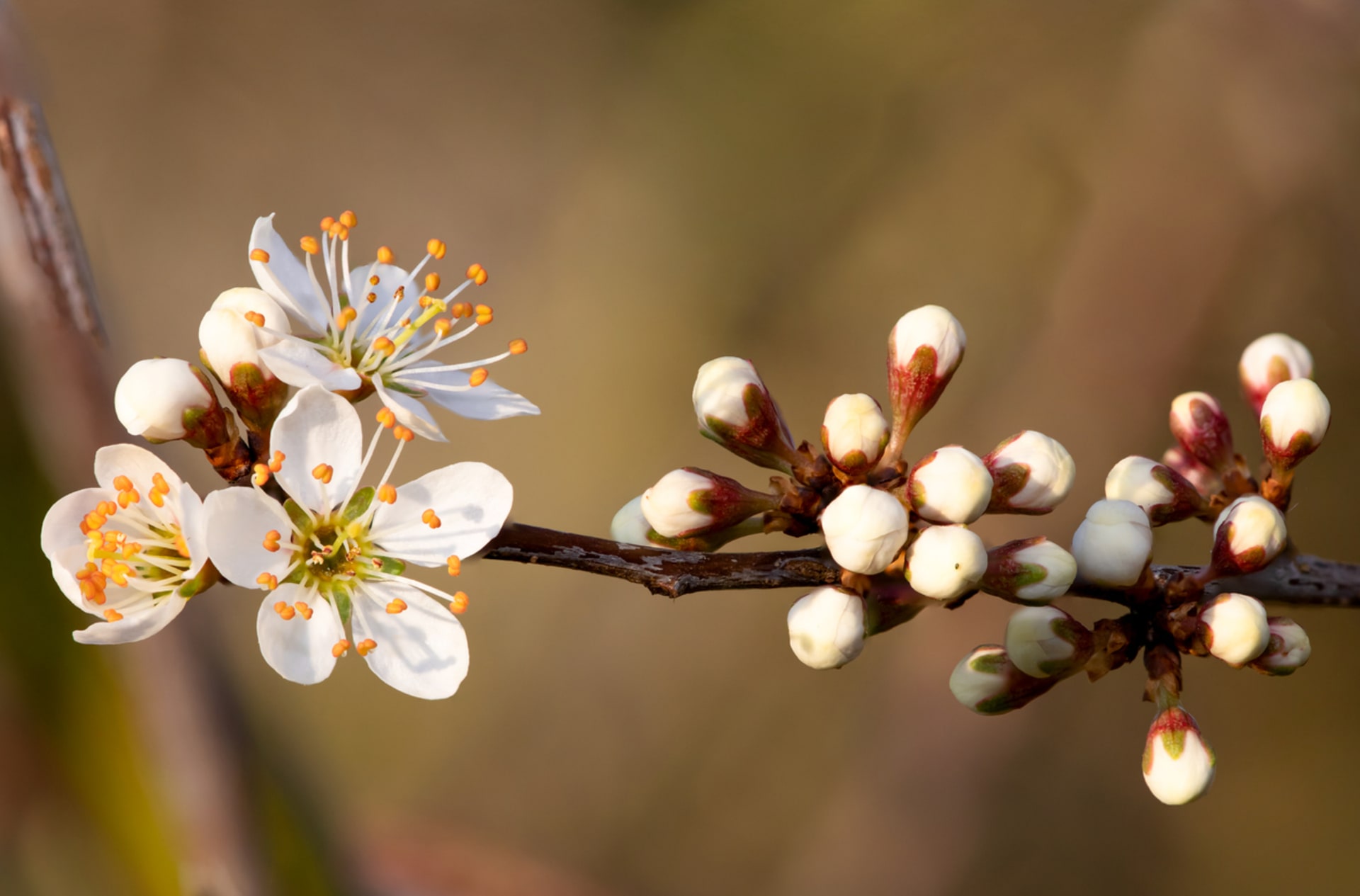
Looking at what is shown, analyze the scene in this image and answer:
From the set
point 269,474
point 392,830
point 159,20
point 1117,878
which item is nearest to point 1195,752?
point 269,474

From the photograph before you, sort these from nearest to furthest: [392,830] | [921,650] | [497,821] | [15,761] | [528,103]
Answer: [15,761] < [921,650] < [392,830] < [497,821] < [528,103]

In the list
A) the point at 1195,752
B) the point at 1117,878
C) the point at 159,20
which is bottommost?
the point at 1117,878

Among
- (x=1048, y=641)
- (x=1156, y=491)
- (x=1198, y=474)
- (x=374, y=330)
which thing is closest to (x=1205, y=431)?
(x=1198, y=474)

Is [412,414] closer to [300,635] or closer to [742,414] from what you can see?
[300,635]

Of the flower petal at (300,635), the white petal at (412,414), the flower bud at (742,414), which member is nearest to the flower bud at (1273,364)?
the flower bud at (742,414)

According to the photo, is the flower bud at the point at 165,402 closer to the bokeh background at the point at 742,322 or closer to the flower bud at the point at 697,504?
the flower bud at the point at 697,504

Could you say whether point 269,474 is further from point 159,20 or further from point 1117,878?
point 159,20
